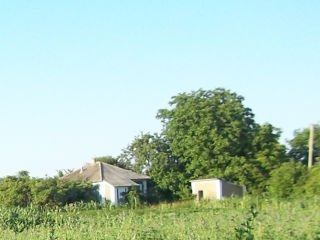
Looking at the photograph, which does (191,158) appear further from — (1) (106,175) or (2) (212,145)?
(1) (106,175)

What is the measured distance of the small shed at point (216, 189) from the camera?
45594 mm

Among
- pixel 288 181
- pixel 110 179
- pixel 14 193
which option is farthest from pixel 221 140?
pixel 14 193

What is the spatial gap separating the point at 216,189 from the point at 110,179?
1026cm

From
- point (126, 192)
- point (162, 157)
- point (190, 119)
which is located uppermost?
point (190, 119)

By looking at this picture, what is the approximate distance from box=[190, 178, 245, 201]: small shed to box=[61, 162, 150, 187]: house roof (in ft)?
21.1

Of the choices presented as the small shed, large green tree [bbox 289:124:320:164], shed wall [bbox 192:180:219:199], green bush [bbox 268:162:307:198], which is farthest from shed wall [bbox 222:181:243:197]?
green bush [bbox 268:162:307:198]

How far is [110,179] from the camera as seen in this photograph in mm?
50375

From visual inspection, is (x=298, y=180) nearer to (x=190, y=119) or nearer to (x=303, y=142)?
(x=303, y=142)

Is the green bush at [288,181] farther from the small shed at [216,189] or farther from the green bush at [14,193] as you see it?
the green bush at [14,193]

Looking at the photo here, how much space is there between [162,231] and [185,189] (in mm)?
39437

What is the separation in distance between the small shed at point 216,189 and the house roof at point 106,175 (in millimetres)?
6438

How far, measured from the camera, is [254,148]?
1914 inches

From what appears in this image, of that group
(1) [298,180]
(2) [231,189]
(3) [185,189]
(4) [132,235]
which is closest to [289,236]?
(4) [132,235]

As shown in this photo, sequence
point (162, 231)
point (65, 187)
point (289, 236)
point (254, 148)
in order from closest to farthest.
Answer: point (289, 236) → point (162, 231) → point (65, 187) → point (254, 148)
